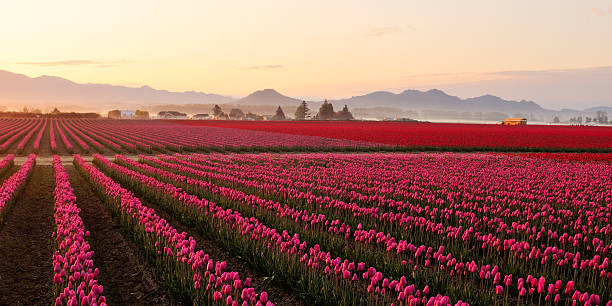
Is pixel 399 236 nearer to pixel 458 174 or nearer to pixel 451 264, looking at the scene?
pixel 451 264

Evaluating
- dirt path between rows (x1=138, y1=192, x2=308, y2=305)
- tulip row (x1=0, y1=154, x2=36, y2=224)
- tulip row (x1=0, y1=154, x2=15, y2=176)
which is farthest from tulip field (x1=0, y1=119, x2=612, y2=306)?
tulip row (x1=0, y1=154, x2=15, y2=176)

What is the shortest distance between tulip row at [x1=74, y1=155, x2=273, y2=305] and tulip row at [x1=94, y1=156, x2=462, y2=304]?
72 cm

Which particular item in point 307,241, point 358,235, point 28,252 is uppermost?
point 358,235

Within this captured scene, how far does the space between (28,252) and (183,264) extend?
4644 millimetres

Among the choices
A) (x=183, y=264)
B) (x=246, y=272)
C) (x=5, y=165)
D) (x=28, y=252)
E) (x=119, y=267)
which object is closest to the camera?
(x=183, y=264)

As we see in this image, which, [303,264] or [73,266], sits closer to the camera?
[73,266]

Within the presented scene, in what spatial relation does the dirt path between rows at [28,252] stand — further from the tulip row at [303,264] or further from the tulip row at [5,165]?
the tulip row at [5,165]

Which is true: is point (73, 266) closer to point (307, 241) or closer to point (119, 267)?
point (119, 267)

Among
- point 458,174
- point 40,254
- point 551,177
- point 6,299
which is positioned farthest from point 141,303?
point 551,177

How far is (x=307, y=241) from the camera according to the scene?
8.87 m

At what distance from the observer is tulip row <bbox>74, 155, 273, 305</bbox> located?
19.1ft

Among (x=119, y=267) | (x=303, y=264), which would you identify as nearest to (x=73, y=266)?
(x=119, y=267)

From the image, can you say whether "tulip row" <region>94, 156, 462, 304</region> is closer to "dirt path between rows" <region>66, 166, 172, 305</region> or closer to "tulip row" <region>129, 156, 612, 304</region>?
"tulip row" <region>129, 156, 612, 304</region>

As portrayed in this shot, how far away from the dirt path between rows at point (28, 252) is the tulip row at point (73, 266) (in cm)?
43
